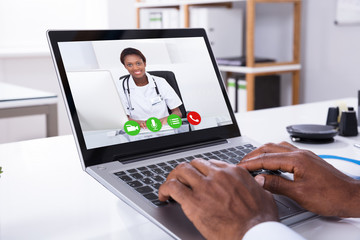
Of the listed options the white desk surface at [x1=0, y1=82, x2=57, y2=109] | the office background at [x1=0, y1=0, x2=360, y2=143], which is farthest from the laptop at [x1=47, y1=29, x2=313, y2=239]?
the office background at [x1=0, y1=0, x2=360, y2=143]

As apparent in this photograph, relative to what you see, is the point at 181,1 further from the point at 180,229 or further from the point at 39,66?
the point at 180,229

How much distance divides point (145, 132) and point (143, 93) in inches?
2.8

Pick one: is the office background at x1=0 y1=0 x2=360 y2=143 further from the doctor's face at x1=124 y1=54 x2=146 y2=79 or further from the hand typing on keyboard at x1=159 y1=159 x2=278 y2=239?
the hand typing on keyboard at x1=159 y1=159 x2=278 y2=239

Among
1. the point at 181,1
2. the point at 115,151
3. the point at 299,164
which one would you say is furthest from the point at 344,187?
the point at 181,1

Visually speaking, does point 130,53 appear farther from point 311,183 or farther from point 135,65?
point 311,183

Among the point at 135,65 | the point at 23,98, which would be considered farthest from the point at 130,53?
the point at 23,98

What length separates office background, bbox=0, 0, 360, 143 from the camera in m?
2.55

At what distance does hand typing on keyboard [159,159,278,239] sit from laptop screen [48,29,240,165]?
0.20m

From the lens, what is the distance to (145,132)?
753 mm

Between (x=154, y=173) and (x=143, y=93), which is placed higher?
(x=143, y=93)

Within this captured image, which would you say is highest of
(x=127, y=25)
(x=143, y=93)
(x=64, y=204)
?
(x=127, y=25)

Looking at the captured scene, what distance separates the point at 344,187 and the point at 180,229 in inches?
9.4

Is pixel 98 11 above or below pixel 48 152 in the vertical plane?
above

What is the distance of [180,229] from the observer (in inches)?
20.0
